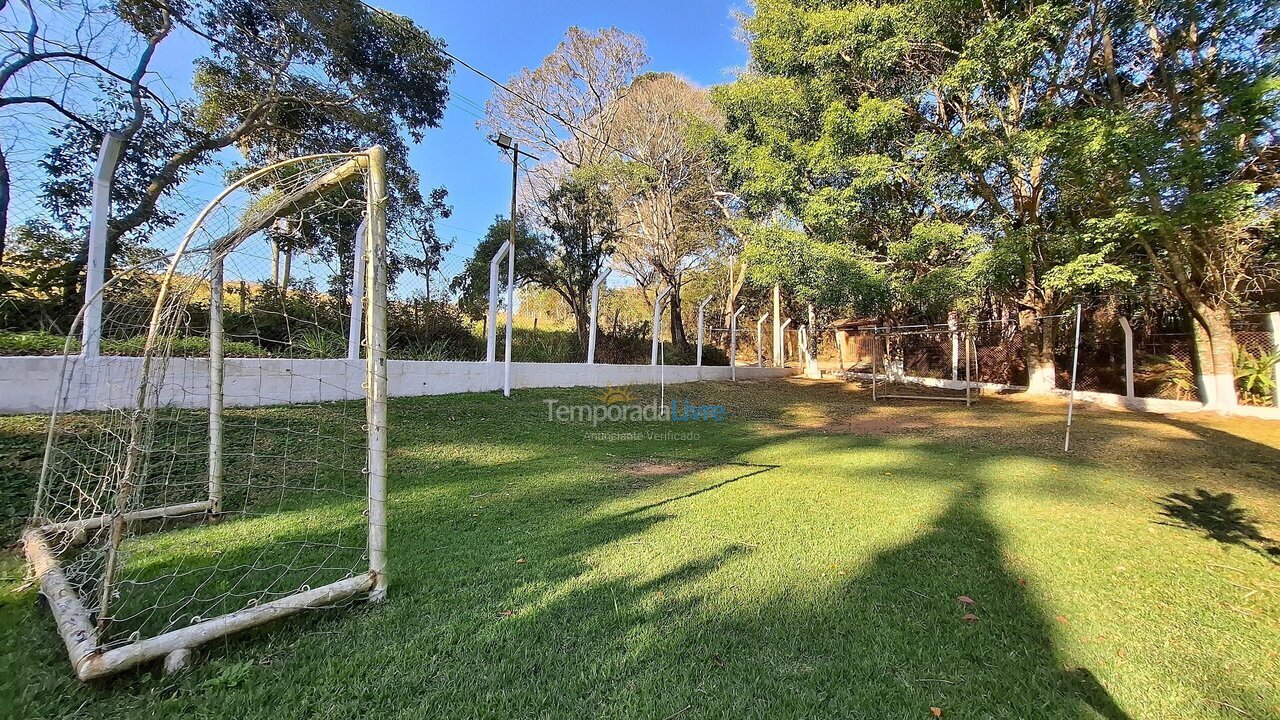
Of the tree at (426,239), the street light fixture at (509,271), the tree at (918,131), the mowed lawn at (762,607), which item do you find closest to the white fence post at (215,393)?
the mowed lawn at (762,607)

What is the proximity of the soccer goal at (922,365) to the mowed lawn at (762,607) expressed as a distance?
21.7 ft

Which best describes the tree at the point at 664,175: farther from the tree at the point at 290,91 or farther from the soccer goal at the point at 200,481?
the soccer goal at the point at 200,481

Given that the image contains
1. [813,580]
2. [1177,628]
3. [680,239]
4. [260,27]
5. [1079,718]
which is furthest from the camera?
[680,239]

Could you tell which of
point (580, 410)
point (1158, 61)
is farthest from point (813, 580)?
point (1158, 61)

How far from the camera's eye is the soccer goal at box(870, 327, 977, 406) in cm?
1059

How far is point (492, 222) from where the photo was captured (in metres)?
9.77

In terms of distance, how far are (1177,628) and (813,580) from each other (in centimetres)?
137

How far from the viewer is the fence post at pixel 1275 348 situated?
646 cm

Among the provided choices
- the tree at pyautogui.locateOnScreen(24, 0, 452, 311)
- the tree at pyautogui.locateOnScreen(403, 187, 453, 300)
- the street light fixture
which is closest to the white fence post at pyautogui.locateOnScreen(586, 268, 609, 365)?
the street light fixture

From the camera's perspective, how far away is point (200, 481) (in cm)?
311

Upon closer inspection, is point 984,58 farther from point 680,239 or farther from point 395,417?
point 395,417

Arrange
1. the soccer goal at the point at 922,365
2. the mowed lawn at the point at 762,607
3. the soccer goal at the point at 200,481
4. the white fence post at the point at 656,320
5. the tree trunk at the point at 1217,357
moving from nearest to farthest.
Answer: the mowed lawn at the point at 762,607 < the soccer goal at the point at 200,481 < the tree trunk at the point at 1217,357 < the white fence post at the point at 656,320 < the soccer goal at the point at 922,365

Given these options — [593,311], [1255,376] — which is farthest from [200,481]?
[1255,376]

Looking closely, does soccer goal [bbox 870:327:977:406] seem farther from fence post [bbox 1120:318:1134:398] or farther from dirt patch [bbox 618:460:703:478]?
dirt patch [bbox 618:460:703:478]
